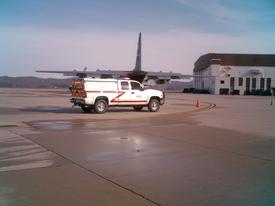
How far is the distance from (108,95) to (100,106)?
816 mm

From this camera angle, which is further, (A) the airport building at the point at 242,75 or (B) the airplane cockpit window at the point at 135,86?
(A) the airport building at the point at 242,75

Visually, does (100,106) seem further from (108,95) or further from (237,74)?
(237,74)

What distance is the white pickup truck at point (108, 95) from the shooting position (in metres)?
23.3

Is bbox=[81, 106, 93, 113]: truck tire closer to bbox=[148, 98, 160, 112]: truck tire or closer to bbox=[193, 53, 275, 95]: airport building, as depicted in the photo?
bbox=[148, 98, 160, 112]: truck tire

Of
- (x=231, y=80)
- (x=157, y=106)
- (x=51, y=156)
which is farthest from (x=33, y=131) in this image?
(x=231, y=80)

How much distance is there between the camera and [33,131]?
1462 cm

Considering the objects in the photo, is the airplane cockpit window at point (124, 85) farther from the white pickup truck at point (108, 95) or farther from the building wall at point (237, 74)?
the building wall at point (237, 74)

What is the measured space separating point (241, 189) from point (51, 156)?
474cm

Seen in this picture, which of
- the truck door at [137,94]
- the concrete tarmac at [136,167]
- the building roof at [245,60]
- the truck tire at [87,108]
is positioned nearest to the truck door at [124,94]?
the truck door at [137,94]

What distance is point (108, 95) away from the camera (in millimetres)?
23906

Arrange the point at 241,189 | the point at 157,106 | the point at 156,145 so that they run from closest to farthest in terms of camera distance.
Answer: the point at 241,189 < the point at 156,145 < the point at 157,106

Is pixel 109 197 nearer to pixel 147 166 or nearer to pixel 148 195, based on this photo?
pixel 148 195

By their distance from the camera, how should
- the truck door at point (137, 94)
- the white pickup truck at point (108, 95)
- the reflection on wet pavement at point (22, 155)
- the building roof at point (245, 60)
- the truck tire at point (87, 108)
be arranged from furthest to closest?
the building roof at point (245, 60) < the truck door at point (137, 94) < the truck tire at point (87, 108) < the white pickup truck at point (108, 95) < the reflection on wet pavement at point (22, 155)

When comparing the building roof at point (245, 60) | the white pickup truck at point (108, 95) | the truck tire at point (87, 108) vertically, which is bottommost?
the truck tire at point (87, 108)
